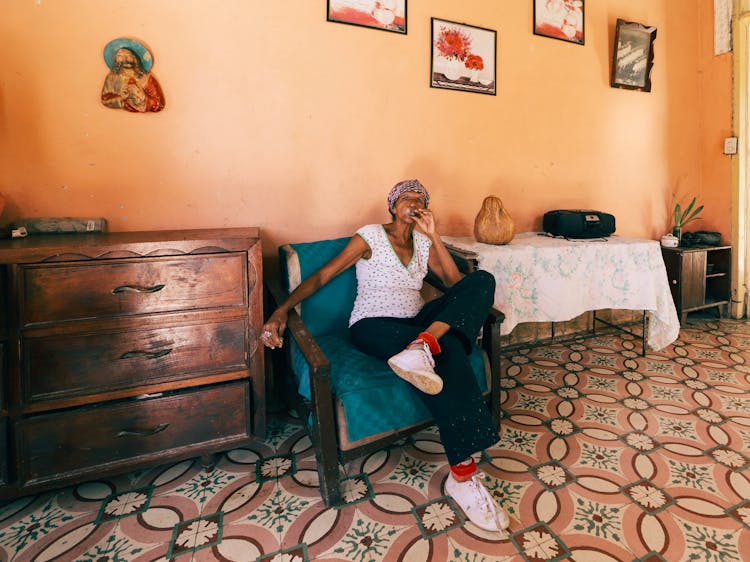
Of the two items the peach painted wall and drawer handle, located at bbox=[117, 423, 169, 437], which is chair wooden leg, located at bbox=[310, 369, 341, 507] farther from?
the peach painted wall

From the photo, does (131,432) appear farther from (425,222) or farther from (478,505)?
(425,222)

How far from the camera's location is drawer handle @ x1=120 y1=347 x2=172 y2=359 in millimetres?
1520

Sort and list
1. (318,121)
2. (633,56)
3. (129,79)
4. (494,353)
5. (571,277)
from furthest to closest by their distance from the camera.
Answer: (633,56) → (571,277) → (318,121) → (129,79) → (494,353)

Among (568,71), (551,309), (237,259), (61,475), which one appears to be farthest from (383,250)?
(568,71)

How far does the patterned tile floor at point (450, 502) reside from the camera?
1.30 meters

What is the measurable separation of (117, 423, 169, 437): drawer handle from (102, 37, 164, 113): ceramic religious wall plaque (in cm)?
148

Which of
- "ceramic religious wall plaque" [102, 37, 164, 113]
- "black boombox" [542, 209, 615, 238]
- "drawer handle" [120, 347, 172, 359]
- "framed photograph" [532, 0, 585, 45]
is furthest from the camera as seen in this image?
"framed photograph" [532, 0, 585, 45]

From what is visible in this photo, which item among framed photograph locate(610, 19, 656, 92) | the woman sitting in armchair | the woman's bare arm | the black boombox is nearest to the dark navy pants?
the woman sitting in armchair

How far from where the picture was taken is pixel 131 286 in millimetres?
1500

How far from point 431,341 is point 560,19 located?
9.20 ft

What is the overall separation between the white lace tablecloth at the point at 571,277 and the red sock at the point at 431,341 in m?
0.83

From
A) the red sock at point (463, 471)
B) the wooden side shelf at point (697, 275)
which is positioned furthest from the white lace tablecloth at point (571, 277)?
the red sock at point (463, 471)

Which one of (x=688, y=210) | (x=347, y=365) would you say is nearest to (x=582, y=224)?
(x=688, y=210)

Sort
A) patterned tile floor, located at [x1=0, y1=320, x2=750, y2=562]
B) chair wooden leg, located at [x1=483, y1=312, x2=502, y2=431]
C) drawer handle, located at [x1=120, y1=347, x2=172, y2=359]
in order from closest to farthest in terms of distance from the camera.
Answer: patterned tile floor, located at [x1=0, y1=320, x2=750, y2=562], drawer handle, located at [x1=120, y1=347, x2=172, y2=359], chair wooden leg, located at [x1=483, y1=312, x2=502, y2=431]
